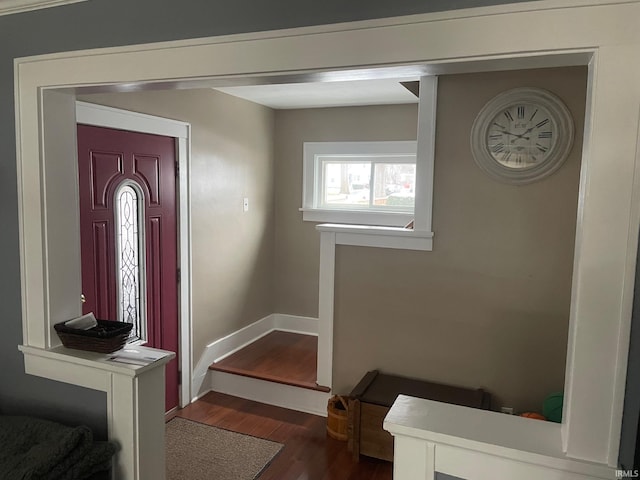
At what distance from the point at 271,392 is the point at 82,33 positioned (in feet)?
8.92

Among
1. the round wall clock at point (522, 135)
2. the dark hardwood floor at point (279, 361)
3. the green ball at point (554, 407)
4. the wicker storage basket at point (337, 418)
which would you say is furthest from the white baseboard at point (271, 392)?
the round wall clock at point (522, 135)

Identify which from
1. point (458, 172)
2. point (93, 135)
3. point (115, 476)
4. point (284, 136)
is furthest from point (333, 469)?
point (284, 136)

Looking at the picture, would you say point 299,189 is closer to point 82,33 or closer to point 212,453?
point 212,453

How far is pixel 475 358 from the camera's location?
3.00 meters

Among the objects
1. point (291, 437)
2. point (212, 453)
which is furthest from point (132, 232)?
point (291, 437)

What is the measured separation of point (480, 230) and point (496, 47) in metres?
1.78

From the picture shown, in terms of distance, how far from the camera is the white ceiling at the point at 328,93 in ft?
11.5

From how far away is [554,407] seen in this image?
257 cm

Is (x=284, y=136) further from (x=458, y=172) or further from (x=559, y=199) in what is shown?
(x=559, y=199)

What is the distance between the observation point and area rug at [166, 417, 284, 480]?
279 cm

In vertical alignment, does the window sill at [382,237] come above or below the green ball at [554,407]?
above

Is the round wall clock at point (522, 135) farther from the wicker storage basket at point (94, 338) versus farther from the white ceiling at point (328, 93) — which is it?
the wicker storage basket at point (94, 338)

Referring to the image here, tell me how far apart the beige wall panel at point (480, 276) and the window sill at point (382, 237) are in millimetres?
49

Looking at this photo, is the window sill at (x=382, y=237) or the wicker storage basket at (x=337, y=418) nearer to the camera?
the window sill at (x=382, y=237)
